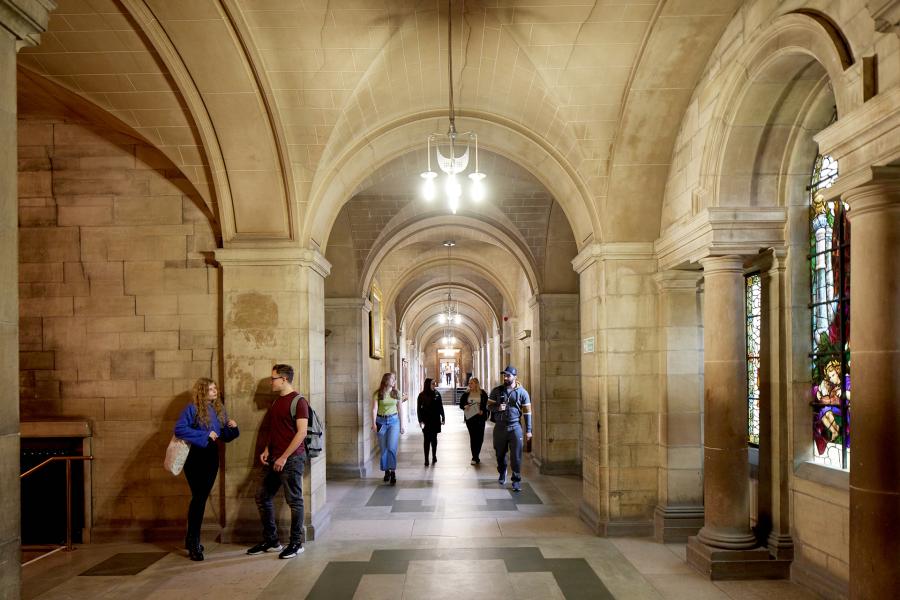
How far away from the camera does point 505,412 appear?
8680 mm

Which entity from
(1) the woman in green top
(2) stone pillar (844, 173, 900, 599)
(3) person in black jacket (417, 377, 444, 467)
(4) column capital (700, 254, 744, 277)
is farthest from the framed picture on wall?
(2) stone pillar (844, 173, 900, 599)

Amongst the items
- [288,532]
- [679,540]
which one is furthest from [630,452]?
[288,532]

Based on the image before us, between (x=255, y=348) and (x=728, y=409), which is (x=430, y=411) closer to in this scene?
(x=255, y=348)

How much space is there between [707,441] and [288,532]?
3868mm

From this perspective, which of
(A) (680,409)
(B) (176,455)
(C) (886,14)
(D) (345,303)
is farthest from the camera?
(D) (345,303)

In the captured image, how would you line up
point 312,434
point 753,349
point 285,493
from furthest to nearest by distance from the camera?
point 312,434 < point 285,493 < point 753,349

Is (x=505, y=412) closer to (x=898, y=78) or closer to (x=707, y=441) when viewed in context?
(x=707, y=441)

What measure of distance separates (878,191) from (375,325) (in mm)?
10262

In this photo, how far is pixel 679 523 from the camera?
20.0ft

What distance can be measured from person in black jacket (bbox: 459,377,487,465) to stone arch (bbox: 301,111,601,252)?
400 cm

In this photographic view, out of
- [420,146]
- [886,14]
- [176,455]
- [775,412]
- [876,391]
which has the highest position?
[420,146]

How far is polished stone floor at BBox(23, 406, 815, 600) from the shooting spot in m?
4.78

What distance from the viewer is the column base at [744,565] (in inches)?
A: 196

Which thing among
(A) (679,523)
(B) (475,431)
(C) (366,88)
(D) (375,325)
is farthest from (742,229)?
(D) (375,325)
